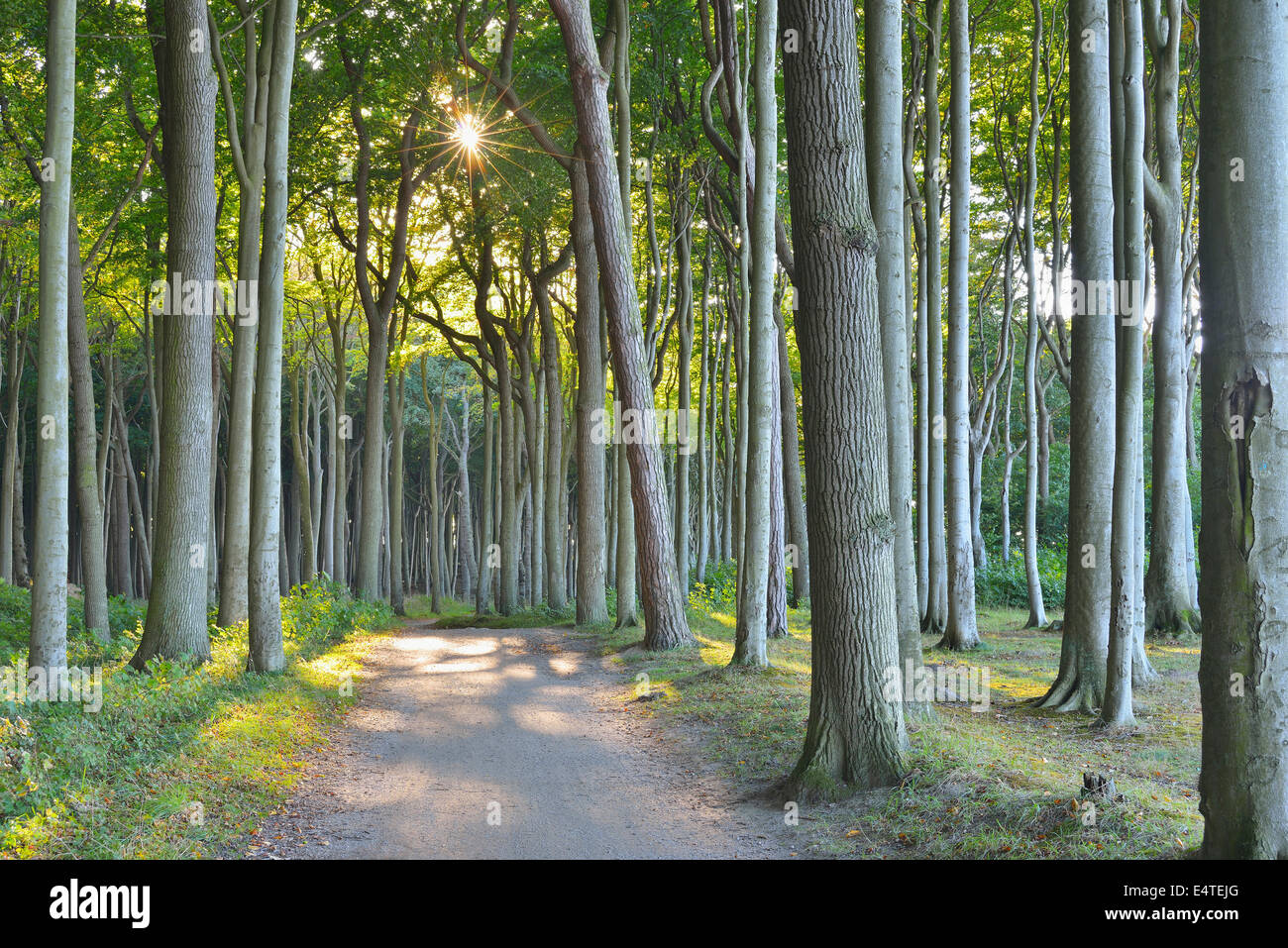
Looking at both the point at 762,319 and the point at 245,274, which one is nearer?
the point at 762,319

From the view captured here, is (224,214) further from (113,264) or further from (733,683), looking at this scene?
(733,683)

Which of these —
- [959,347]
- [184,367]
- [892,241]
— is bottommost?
[184,367]

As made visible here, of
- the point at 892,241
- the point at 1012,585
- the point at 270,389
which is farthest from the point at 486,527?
the point at 892,241

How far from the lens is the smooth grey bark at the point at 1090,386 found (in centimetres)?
935

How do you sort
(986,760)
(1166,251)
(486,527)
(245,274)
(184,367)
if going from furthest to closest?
(486,527) < (245,274) < (184,367) < (1166,251) < (986,760)

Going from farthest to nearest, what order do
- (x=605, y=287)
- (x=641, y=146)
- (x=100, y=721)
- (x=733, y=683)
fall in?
(x=641, y=146) → (x=605, y=287) → (x=733, y=683) → (x=100, y=721)

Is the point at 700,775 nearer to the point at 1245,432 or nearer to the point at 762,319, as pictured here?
the point at 1245,432

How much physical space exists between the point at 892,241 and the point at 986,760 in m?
4.48

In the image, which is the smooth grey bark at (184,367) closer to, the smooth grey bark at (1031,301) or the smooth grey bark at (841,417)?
the smooth grey bark at (841,417)

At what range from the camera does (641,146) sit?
20.1 metres

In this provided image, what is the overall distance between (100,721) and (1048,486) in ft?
96.6

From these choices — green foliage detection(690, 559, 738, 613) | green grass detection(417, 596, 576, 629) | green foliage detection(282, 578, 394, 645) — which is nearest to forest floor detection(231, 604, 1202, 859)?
green foliage detection(282, 578, 394, 645)

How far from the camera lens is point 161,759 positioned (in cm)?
704
